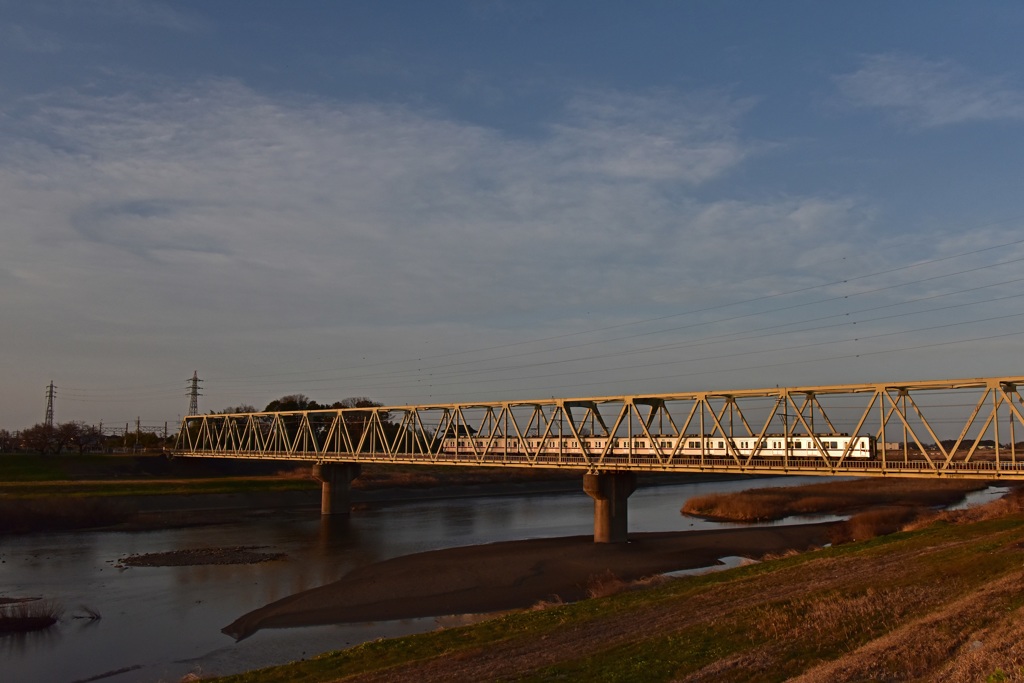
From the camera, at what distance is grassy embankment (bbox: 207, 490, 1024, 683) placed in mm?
18234

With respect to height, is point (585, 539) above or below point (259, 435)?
below

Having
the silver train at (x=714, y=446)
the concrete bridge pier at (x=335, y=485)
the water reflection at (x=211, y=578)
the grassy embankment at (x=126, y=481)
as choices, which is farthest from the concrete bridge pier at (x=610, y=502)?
the grassy embankment at (x=126, y=481)

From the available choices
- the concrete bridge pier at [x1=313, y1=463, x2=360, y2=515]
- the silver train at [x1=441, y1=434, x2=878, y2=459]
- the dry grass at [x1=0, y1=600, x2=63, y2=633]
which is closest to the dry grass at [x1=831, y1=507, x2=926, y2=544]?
the silver train at [x1=441, y1=434, x2=878, y2=459]

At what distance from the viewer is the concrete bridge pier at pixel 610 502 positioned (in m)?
58.9

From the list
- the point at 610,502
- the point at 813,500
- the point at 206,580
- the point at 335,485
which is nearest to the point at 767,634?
the point at 206,580

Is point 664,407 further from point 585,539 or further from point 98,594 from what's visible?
point 98,594

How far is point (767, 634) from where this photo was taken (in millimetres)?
22500

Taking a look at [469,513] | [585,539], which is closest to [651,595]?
[585,539]

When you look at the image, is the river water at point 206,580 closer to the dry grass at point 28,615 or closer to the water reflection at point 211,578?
the water reflection at point 211,578

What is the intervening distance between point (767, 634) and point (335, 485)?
74554 mm

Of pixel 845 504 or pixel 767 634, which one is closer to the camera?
pixel 767 634

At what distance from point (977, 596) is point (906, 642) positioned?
6.33 m

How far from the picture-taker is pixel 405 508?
317 feet

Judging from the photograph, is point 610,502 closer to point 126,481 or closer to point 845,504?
point 845,504
